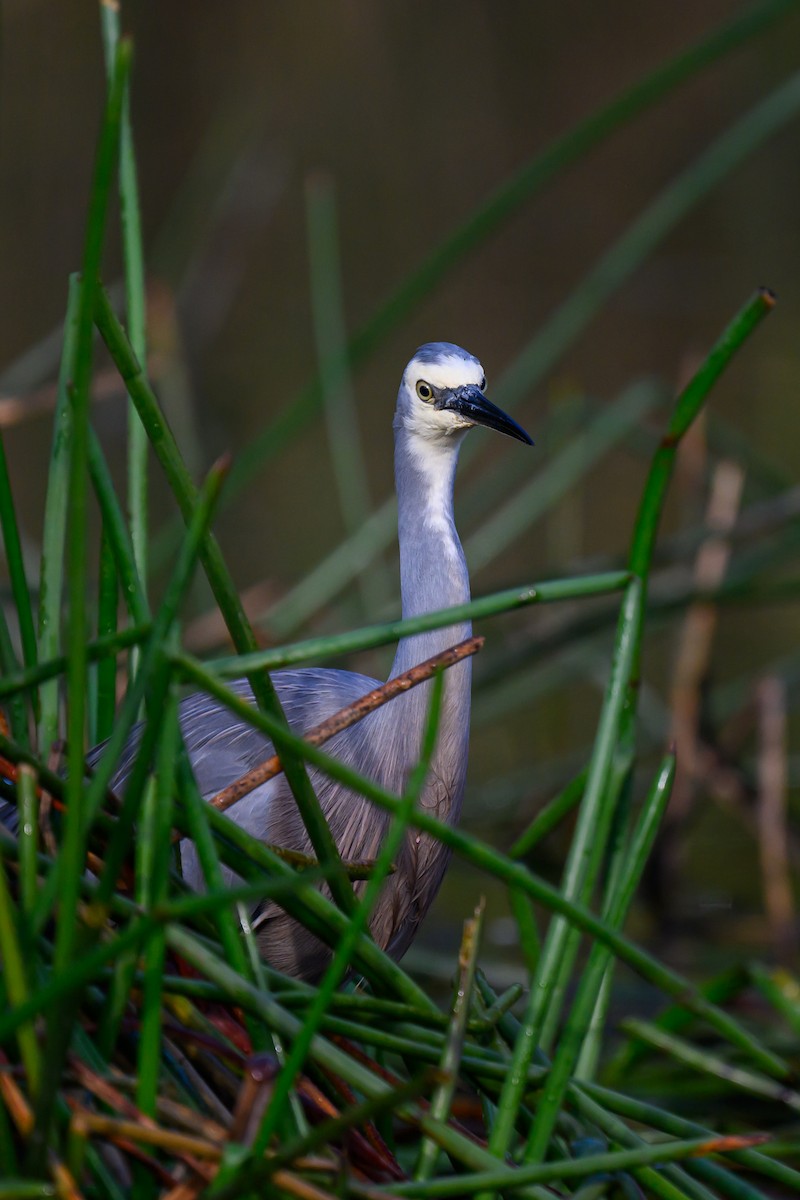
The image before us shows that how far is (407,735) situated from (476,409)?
16.0 inches

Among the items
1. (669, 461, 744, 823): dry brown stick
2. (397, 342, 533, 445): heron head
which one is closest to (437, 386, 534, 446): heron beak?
(397, 342, 533, 445): heron head

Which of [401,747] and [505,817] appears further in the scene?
[505,817]

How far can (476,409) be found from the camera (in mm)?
1808

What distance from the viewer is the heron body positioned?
1723 millimetres

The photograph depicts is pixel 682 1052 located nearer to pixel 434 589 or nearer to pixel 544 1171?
pixel 544 1171

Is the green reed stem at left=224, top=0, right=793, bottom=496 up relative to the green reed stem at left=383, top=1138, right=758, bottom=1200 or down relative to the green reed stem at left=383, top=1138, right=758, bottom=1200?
up

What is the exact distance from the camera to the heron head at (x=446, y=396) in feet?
5.95

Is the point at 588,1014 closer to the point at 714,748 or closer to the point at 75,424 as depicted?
the point at 75,424

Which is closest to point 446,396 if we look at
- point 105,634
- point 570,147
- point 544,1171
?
point 570,147

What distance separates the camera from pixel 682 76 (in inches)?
68.6

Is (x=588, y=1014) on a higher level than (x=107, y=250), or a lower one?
lower

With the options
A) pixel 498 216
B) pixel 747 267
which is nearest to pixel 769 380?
pixel 747 267

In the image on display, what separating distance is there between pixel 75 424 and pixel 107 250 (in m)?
7.25

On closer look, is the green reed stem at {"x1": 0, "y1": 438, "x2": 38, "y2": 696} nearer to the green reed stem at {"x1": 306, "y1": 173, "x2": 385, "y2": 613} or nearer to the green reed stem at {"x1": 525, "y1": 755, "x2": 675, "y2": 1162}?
the green reed stem at {"x1": 525, "y1": 755, "x2": 675, "y2": 1162}
